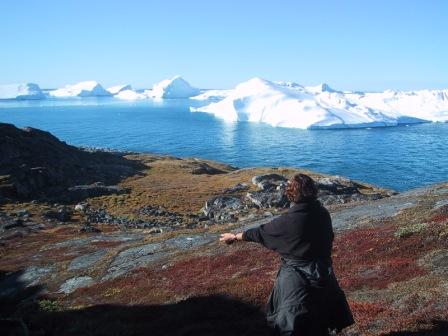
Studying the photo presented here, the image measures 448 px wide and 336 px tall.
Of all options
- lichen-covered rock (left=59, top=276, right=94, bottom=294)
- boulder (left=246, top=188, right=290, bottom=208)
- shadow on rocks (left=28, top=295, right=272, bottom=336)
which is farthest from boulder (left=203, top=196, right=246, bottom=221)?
shadow on rocks (left=28, top=295, right=272, bottom=336)

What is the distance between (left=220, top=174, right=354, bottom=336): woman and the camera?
8.67 metres

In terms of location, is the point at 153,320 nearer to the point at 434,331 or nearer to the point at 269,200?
the point at 434,331

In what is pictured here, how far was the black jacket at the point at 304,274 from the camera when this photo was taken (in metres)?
8.67

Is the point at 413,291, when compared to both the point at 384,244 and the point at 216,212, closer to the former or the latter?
the point at 384,244

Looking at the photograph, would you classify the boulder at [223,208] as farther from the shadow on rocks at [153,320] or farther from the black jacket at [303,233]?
the black jacket at [303,233]

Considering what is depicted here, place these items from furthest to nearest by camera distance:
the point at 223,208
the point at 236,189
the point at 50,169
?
the point at 50,169 → the point at 236,189 → the point at 223,208

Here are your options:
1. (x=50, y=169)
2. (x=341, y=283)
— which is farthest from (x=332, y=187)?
(x=341, y=283)

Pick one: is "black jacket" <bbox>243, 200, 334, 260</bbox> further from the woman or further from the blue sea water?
the blue sea water

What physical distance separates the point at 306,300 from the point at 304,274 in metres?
0.45

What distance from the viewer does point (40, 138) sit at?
305 feet

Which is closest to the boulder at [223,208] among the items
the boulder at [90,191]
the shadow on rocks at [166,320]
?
the boulder at [90,191]

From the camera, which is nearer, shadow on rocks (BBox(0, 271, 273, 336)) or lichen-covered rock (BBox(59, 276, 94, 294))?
shadow on rocks (BBox(0, 271, 273, 336))

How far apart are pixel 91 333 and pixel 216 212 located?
130 ft

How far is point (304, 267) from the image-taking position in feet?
28.8
